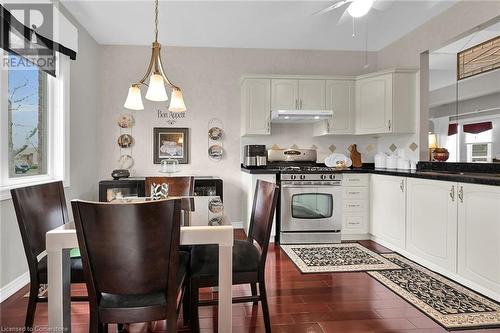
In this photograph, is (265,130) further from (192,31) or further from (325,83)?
(192,31)

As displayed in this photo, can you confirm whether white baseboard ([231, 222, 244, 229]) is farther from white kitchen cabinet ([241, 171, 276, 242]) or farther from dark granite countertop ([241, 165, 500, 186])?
dark granite countertop ([241, 165, 500, 186])

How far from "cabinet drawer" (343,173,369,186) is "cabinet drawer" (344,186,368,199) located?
51mm

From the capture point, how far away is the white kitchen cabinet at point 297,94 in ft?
14.1

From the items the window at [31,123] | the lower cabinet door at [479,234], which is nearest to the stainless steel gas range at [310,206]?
the lower cabinet door at [479,234]

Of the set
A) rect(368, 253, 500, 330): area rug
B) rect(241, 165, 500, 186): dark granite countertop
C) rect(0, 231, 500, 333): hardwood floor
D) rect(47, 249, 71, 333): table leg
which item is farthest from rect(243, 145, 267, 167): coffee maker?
rect(47, 249, 71, 333): table leg

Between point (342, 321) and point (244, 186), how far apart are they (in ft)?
8.57

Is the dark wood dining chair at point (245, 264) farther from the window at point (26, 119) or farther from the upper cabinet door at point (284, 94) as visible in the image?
the upper cabinet door at point (284, 94)

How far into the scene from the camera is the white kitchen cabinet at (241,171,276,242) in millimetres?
3936

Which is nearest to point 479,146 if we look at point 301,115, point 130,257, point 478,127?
point 478,127

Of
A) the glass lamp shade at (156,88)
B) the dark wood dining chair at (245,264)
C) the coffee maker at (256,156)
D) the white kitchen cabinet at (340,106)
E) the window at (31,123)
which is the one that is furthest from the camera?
the white kitchen cabinet at (340,106)

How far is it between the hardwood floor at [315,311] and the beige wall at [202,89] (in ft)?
7.07

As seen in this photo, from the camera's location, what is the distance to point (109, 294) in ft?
4.61

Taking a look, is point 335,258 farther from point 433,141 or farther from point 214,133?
point 214,133

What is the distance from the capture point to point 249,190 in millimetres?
4090
